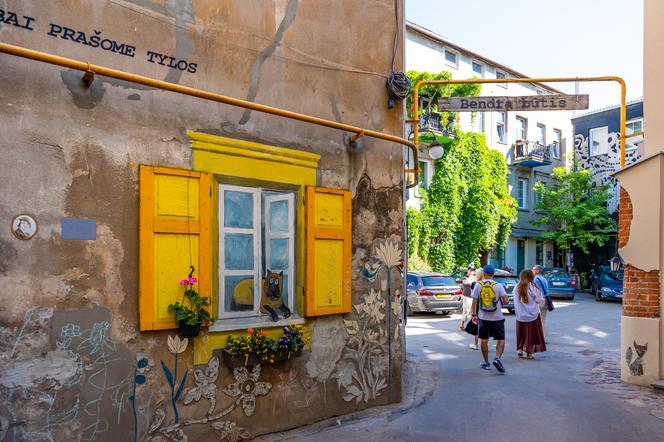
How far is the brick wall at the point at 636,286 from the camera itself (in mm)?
8289

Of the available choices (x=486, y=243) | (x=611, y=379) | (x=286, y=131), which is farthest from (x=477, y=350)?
(x=486, y=243)

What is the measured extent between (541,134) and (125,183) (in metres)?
32.8

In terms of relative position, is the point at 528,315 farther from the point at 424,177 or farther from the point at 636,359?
the point at 424,177

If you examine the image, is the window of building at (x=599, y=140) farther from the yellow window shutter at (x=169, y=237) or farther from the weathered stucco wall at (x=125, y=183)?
the yellow window shutter at (x=169, y=237)

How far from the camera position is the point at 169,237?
5156 millimetres

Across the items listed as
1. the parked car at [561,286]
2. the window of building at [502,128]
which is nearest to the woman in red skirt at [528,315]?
the parked car at [561,286]

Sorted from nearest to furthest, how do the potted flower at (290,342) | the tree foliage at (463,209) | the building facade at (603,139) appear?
1. the potted flower at (290,342)
2. the tree foliage at (463,209)
3. the building facade at (603,139)

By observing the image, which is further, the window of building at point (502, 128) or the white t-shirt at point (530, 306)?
the window of building at point (502, 128)

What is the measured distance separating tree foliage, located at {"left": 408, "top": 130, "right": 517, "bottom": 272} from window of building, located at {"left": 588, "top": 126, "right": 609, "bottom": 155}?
7.62m

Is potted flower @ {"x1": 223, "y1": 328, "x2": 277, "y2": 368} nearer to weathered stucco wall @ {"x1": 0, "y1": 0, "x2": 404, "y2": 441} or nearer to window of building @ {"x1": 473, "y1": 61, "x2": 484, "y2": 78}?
weathered stucco wall @ {"x1": 0, "y1": 0, "x2": 404, "y2": 441}

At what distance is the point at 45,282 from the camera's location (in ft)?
14.7

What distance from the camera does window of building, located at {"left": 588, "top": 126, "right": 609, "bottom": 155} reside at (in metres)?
32.9

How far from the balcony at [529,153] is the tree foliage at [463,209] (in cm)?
193

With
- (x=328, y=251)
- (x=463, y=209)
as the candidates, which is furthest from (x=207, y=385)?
(x=463, y=209)
